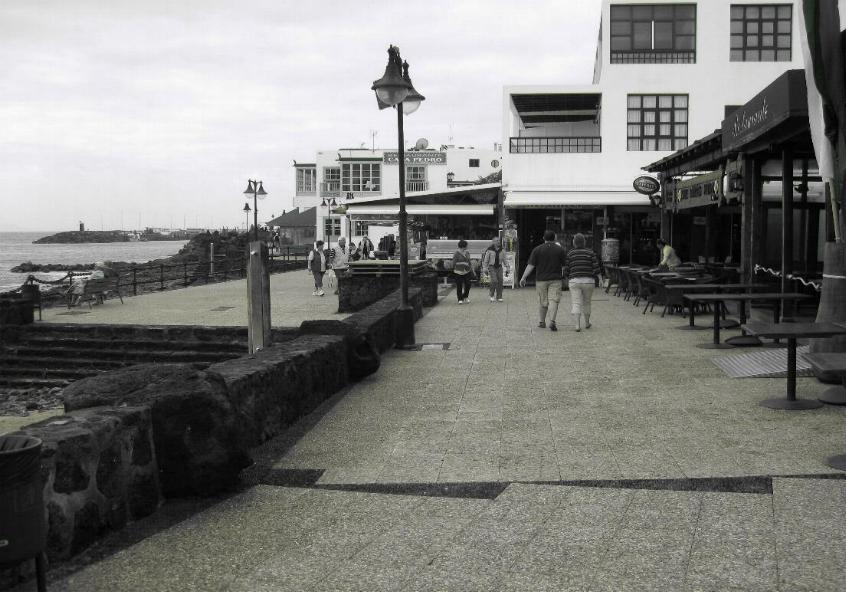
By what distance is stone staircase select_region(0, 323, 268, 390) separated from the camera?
15633mm

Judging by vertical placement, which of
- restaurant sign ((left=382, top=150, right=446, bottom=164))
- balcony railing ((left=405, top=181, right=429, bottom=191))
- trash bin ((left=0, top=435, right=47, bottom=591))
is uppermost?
restaurant sign ((left=382, top=150, right=446, bottom=164))

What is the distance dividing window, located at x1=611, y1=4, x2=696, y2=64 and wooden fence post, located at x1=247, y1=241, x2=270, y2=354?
786 inches

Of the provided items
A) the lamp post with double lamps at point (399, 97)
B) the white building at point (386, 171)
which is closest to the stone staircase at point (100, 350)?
the lamp post with double lamps at point (399, 97)

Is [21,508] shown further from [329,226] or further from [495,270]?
[329,226]

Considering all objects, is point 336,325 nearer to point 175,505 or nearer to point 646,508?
point 175,505

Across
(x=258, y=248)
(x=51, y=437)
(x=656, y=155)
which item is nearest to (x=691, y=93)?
(x=656, y=155)

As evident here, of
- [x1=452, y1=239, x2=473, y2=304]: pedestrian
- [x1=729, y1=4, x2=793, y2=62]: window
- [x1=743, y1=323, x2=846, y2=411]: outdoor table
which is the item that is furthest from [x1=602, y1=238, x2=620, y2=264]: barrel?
[x1=743, y1=323, x2=846, y2=411]: outdoor table

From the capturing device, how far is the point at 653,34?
89.8 feet

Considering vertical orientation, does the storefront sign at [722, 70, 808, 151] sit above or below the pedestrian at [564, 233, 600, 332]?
above

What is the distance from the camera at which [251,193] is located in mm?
43281

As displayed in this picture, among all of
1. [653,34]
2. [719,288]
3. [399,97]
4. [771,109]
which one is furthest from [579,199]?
[771,109]

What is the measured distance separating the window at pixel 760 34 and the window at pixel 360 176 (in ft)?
132

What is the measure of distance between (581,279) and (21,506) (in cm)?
1130

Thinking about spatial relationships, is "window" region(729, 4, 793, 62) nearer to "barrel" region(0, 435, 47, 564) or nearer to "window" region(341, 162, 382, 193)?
"barrel" region(0, 435, 47, 564)
